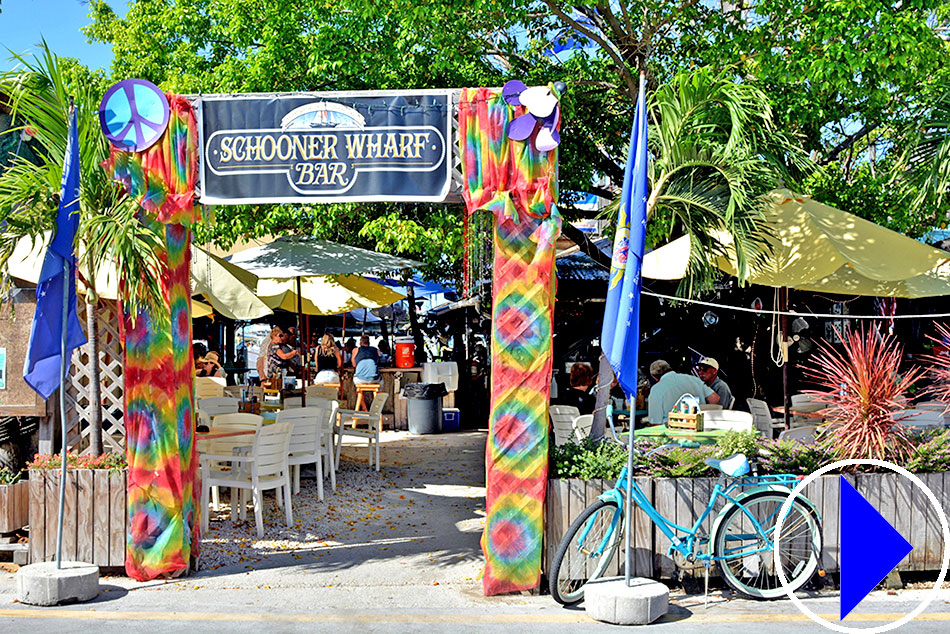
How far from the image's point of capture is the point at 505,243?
6.96m

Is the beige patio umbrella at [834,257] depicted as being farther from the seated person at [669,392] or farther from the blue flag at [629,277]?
the blue flag at [629,277]

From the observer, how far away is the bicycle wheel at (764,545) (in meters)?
6.64

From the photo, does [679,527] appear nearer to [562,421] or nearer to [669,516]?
A: [669,516]

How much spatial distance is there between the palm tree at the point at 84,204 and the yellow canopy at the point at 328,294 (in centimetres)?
658

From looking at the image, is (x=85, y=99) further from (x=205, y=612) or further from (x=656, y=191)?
(x=656, y=191)

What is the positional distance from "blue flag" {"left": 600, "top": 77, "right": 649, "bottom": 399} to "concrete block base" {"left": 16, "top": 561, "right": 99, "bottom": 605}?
4.06m

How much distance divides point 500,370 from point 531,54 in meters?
8.25

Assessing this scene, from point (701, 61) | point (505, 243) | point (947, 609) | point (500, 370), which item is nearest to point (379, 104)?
point (505, 243)

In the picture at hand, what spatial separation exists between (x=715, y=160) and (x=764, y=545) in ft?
10.3

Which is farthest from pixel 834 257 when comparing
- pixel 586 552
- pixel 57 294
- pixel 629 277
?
pixel 57 294

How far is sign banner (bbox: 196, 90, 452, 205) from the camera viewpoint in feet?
23.3

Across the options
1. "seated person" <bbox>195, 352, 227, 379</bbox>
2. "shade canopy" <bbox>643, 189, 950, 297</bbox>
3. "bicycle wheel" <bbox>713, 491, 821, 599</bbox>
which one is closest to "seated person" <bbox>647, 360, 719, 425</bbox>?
"shade canopy" <bbox>643, 189, 950, 297</bbox>

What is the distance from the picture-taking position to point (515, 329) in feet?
22.7

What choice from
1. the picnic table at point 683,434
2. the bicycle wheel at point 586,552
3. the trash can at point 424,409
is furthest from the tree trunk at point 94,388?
the trash can at point 424,409
